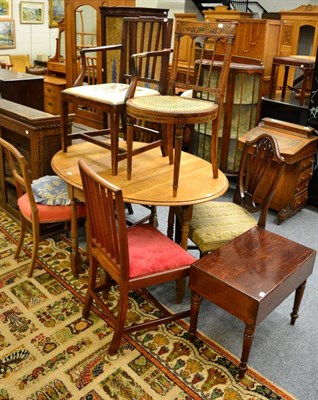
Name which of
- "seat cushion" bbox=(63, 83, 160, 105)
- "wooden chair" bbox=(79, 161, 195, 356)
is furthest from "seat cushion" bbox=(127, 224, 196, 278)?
"seat cushion" bbox=(63, 83, 160, 105)

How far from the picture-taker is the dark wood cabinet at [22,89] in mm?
3982

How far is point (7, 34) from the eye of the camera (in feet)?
22.8

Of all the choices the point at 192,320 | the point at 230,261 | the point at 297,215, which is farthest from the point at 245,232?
the point at 297,215

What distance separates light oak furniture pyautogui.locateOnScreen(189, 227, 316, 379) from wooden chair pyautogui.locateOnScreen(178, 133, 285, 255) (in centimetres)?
14

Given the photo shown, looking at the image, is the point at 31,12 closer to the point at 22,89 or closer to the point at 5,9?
the point at 5,9

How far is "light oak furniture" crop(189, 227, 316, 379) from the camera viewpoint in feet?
6.16

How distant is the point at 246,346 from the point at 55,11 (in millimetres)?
7049

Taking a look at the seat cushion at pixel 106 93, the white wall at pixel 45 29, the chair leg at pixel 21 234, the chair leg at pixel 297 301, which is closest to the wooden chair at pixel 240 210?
the chair leg at pixel 297 301

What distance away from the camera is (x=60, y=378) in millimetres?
1981

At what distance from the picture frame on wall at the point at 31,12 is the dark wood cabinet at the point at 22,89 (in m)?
3.32

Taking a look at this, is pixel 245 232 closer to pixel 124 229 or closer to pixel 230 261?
pixel 230 261

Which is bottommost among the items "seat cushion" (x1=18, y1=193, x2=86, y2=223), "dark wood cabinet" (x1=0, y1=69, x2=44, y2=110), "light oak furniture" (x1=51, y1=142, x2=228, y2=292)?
"seat cushion" (x1=18, y1=193, x2=86, y2=223)

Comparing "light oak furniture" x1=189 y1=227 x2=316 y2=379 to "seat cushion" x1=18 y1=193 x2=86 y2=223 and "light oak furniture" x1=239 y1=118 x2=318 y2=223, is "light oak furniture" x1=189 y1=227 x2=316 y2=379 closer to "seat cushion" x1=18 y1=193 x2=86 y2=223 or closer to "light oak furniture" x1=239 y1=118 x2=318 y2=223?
"seat cushion" x1=18 y1=193 x2=86 y2=223

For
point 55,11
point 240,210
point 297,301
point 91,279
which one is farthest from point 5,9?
point 297,301
